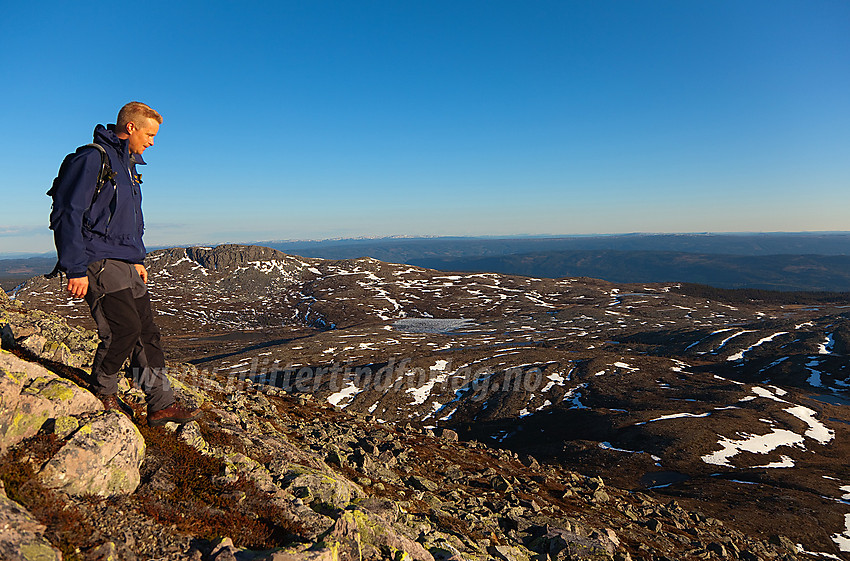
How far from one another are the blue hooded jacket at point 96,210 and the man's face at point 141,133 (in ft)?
0.49

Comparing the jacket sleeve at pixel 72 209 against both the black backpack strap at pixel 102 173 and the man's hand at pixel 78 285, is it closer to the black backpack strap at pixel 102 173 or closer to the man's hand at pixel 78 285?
the man's hand at pixel 78 285

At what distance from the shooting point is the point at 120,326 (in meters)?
7.09

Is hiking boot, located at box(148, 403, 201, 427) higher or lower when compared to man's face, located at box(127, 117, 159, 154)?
lower

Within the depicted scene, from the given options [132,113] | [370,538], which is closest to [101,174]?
[132,113]

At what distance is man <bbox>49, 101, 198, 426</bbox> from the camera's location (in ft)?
19.7

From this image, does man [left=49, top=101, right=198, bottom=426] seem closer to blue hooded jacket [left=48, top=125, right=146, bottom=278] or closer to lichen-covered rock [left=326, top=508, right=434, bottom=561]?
blue hooded jacket [left=48, top=125, right=146, bottom=278]

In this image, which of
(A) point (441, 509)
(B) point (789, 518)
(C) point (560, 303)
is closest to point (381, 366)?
(B) point (789, 518)

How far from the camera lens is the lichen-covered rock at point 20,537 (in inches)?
160

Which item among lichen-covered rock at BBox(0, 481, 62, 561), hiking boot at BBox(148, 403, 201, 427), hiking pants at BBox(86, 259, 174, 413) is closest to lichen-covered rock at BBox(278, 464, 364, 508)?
hiking boot at BBox(148, 403, 201, 427)

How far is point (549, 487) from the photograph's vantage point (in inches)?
959

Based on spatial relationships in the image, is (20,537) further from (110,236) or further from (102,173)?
(102,173)

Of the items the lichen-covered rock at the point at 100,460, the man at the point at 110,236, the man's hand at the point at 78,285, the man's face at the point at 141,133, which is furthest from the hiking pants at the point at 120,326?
the man's face at the point at 141,133

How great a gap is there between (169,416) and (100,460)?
2.58 meters

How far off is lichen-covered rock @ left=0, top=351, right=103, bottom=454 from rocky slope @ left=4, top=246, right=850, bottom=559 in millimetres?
1613
